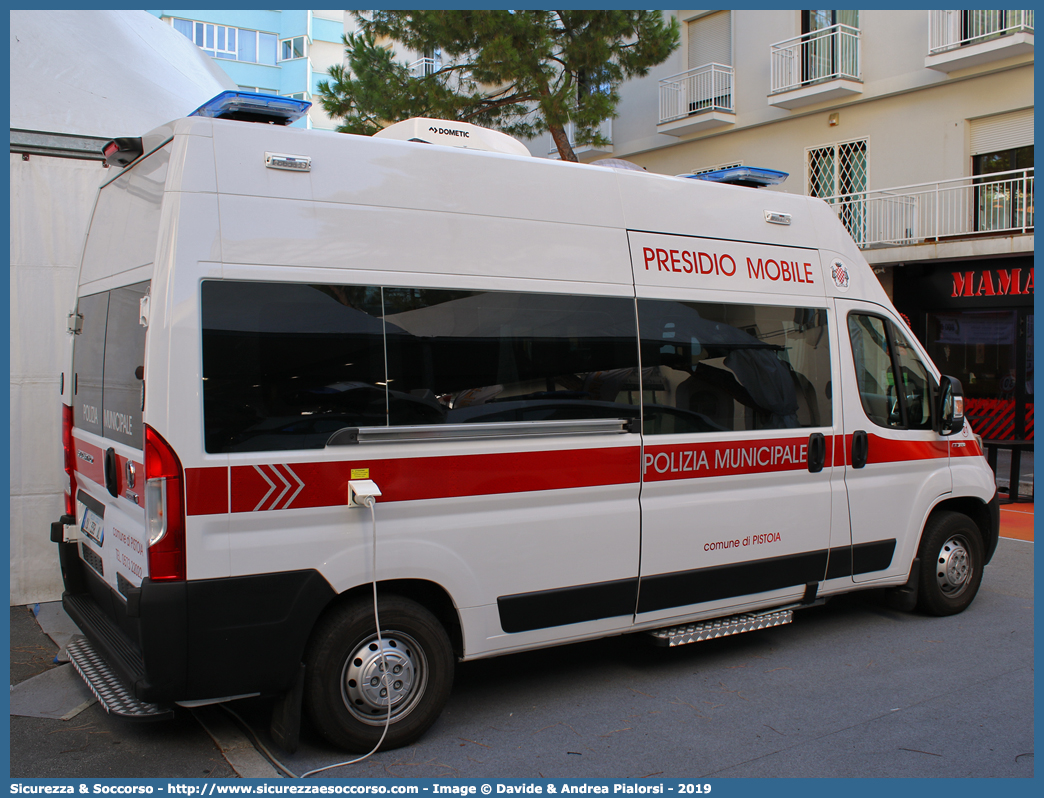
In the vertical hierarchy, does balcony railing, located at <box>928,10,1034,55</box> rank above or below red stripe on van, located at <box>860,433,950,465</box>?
above

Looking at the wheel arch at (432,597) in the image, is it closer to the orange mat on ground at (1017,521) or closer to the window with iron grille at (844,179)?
the orange mat on ground at (1017,521)

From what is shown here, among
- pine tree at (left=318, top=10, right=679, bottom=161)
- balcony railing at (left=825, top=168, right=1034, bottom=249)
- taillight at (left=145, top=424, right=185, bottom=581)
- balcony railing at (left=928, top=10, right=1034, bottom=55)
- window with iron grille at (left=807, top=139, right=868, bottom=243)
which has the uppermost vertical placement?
balcony railing at (left=928, top=10, right=1034, bottom=55)

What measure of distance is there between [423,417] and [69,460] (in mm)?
2267

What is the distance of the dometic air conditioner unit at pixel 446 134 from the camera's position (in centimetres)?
457

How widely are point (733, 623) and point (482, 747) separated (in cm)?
170

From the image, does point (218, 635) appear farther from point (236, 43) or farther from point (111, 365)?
point (236, 43)

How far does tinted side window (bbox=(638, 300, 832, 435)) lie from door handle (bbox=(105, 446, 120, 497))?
8.33 ft

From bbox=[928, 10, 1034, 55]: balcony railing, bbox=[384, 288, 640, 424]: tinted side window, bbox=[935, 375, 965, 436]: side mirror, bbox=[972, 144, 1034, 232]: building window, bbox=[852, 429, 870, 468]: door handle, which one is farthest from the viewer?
bbox=[972, 144, 1034, 232]: building window

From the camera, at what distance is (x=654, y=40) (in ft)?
46.1

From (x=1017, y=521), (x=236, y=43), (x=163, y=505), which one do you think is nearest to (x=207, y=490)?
(x=163, y=505)

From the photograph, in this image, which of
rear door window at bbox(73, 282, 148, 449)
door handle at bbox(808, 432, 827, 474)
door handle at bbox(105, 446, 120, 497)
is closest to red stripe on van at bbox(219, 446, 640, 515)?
rear door window at bbox(73, 282, 148, 449)

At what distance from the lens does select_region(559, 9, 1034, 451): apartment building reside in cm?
1502

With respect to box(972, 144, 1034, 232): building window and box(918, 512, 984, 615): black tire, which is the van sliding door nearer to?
box(918, 512, 984, 615): black tire

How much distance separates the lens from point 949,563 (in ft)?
19.4
